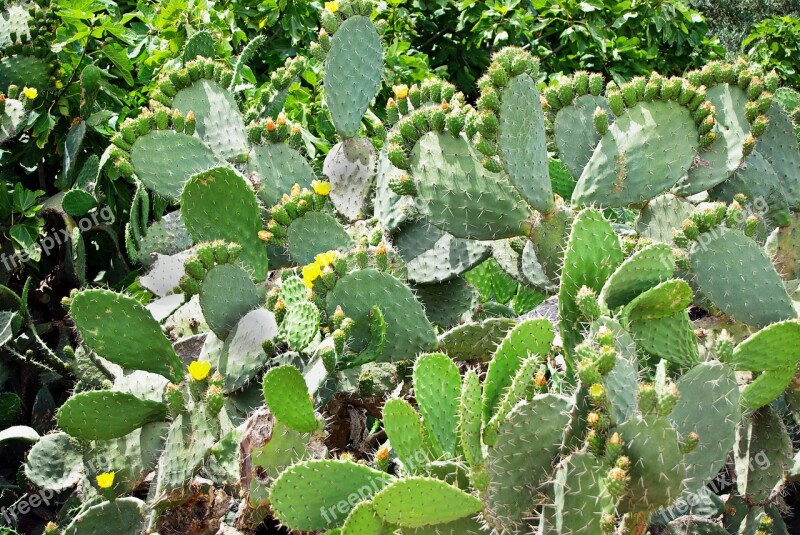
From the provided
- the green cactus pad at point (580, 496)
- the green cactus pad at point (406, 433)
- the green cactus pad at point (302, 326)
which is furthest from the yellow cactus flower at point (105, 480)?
the green cactus pad at point (580, 496)

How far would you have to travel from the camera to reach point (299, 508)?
154cm

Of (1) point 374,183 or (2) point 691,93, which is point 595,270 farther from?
(1) point 374,183

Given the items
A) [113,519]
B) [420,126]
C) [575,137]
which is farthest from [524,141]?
[113,519]

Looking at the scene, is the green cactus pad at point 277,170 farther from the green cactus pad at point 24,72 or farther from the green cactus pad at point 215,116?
the green cactus pad at point 24,72

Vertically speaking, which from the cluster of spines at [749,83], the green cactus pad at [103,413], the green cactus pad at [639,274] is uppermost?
the cluster of spines at [749,83]

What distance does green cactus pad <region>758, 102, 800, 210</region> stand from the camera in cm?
236

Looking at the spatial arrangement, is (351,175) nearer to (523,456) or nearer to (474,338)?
(474,338)

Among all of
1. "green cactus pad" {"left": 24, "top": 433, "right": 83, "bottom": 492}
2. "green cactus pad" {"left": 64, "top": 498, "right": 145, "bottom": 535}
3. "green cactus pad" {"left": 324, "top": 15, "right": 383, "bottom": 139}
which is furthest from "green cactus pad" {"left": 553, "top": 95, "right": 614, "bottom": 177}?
"green cactus pad" {"left": 24, "top": 433, "right": 83, "bottom": 492}

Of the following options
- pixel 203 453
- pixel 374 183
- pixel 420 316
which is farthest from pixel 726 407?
pixel 374 183

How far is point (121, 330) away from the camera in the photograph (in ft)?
6.23

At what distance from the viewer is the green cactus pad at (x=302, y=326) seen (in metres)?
1.86

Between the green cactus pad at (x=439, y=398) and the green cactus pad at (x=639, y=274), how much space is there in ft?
1.09

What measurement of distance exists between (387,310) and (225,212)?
483mm

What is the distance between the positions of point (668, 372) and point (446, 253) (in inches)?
28.7
